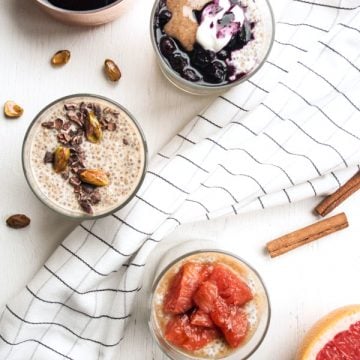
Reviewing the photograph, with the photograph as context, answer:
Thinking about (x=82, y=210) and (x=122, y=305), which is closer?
→ (x=82, y=210)

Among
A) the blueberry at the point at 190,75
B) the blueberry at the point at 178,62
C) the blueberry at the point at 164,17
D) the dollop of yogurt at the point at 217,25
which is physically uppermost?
the dollop of yogurt at the point at 217,25

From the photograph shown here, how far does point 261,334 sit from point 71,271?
1.61 feet

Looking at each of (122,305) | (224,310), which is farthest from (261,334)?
(122,305)

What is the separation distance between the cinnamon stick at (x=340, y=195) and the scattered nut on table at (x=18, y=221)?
74 cm

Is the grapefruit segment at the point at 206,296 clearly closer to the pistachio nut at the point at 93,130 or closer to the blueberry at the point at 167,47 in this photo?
the pistachio nut at the point at 93,130

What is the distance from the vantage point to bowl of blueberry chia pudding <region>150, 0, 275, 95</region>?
174 centimetres

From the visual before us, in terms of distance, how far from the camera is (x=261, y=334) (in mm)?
1797

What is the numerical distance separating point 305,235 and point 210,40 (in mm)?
548

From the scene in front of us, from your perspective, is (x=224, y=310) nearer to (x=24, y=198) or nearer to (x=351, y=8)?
(x=24, y=198)

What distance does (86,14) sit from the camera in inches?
68.8

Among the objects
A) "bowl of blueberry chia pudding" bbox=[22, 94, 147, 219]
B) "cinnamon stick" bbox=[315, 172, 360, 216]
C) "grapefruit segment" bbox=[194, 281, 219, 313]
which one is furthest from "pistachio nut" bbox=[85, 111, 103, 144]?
"cinnamon stick" bbox=[315, 172, 360, 216]

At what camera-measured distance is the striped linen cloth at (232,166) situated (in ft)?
5.90

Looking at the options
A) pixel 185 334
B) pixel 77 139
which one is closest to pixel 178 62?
pixel 77 139

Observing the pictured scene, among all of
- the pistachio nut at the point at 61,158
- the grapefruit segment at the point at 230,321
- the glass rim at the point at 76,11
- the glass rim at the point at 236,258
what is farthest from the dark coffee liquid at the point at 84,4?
the grapefruit segment at the point at 230,321
